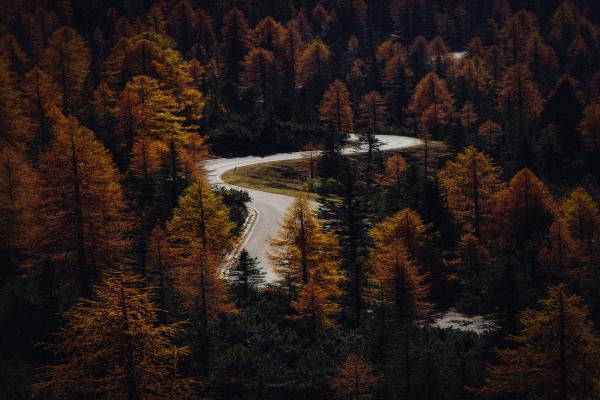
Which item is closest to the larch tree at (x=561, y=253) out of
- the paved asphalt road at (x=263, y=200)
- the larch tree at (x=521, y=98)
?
the paved asphalt road at (x=263, y=200)

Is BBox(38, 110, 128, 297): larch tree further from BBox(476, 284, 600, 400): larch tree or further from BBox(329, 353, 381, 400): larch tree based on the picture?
BBox(476, 284, 600, 400): larch tree

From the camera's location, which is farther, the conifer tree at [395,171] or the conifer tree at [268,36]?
the conifer tree at [268,36]

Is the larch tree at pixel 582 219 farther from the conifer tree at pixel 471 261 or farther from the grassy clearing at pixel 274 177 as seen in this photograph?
the grassy clearing at pixel 274 177

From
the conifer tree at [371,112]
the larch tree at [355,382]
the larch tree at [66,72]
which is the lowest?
the larch tree at [355,382]

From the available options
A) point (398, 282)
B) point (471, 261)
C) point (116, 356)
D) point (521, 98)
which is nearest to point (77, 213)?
point (398, 282)

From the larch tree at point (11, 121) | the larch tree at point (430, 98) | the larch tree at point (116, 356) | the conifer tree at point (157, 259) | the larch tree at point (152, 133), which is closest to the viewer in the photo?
the larch tree at point (116, 356)

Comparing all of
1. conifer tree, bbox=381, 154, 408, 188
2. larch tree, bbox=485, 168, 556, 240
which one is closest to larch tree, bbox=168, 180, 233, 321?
larch tree, bbox=485, 168, 556, 240

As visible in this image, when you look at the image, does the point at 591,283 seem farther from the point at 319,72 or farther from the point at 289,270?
the point at 319,72
